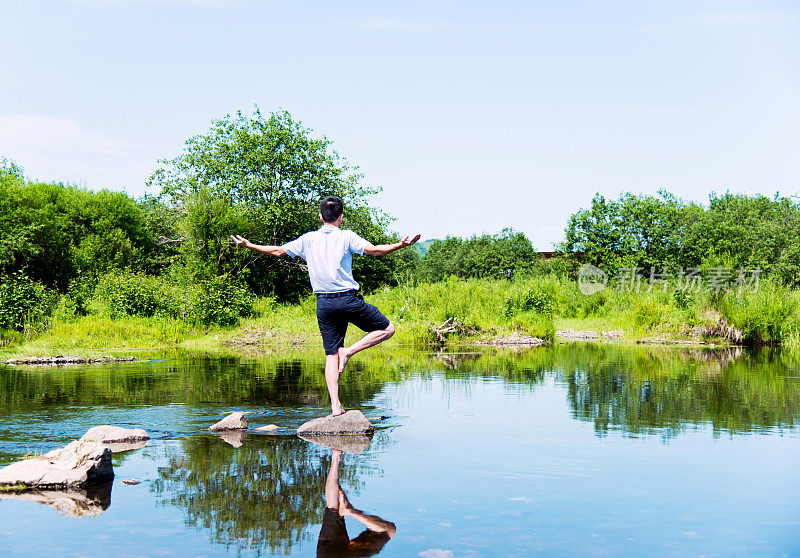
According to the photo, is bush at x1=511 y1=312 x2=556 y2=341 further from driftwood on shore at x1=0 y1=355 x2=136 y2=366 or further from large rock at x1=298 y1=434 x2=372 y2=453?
large rock at x1=298 y1=434 x2=372 y2=453

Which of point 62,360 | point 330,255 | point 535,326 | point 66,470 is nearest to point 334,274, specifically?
point 330,255

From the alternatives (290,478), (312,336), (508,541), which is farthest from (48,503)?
(312,336)

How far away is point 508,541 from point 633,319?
23.2m

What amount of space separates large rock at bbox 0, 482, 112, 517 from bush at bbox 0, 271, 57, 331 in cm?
1859

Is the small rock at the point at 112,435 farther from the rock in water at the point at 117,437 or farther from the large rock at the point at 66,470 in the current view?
the large rock at the point at 66,470

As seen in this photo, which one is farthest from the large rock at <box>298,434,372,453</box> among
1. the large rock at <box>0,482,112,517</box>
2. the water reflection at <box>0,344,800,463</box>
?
the large rock at <box>0,482,112,517</box>

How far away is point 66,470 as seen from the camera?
5480 millimetres

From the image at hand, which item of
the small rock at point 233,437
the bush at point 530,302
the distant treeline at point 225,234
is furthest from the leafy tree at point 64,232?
the small rock at point 233,437

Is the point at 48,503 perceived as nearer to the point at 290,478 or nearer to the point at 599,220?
the point at 290,478

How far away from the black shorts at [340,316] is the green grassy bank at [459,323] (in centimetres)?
1389

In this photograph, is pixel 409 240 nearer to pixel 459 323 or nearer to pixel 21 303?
pixel 459 323

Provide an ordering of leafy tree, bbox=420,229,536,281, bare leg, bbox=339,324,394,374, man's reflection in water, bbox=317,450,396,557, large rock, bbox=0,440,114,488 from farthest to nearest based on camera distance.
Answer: leafy tree, bbox=420,229,536,281 < bare leg, bbox=339,324,394,374 < large rock, bbox=0,440,114,488 < man's reflection in water, bbox=317,450,396,557

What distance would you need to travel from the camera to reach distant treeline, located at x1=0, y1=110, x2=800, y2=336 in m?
25.5

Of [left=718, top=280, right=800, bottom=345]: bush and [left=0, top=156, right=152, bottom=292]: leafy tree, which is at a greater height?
[left=0, top=156, right=152, bottom=292]: leafy tree
